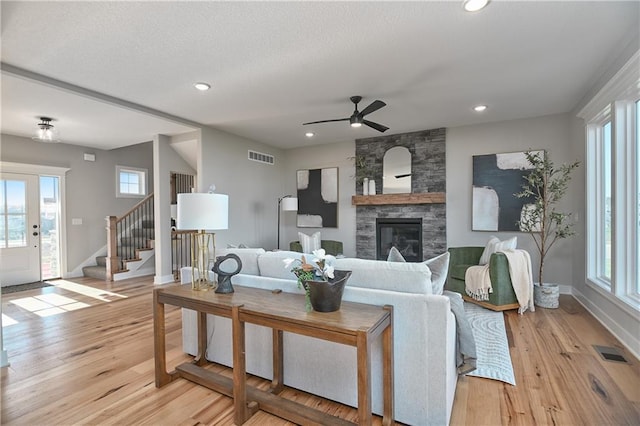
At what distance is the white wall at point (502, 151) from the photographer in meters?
4.46

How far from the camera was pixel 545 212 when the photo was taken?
4.28 m

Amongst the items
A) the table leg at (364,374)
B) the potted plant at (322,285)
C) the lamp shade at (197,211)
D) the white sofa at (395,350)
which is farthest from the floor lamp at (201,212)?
the table leg at (364,374)

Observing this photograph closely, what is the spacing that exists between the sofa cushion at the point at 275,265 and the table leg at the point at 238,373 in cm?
56

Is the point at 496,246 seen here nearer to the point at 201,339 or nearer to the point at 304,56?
the point at 304,56

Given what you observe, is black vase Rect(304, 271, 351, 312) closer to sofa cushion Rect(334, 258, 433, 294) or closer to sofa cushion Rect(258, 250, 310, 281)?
sofa cushion Rect(334, 258, 433, 294)

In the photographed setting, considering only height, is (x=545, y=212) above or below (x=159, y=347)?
above

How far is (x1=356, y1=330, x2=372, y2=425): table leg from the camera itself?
1.37 metres

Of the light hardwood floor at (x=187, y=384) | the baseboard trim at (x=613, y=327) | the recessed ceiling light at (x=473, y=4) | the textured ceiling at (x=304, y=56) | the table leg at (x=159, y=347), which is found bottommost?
the light hardwood floor at (x=187, y=384)

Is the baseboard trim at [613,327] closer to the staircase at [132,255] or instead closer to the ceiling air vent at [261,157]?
the ceiling air vent at [261,157]

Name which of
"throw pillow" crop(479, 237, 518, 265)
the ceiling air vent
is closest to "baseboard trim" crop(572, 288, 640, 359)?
"throw pillow" crop(479, 237, 518, 265)

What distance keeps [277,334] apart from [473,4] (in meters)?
2.59

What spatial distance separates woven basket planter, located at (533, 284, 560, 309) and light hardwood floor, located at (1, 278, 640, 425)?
38 cm

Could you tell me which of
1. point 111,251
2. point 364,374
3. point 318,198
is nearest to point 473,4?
point 364,374

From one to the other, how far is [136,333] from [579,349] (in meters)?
4.14
